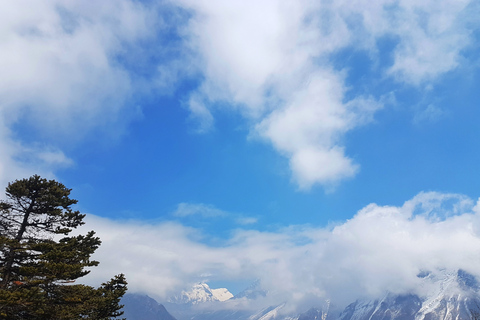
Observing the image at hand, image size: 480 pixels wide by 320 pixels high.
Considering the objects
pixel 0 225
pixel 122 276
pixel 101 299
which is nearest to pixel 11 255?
pixel 0 225

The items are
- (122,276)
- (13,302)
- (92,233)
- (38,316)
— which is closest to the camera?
(13,302)

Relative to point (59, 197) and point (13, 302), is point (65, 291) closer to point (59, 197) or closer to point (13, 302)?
point (13, 302)

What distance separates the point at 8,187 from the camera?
35.8m

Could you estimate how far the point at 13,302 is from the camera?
87.5ft

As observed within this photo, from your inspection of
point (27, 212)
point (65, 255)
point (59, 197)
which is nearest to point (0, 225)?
point (27, 212)

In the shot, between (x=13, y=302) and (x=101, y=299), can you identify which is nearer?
(x=13, y=302)

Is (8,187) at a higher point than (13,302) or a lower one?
higher

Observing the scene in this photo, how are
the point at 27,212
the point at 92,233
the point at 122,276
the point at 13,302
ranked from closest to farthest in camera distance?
the point at 13,302 → the point at 27,212 → the point at 92,233 → the point at 122,276

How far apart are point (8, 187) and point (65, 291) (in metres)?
14.2

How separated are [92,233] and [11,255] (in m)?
13.4

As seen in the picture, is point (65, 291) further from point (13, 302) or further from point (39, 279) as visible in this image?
point (13, 302)

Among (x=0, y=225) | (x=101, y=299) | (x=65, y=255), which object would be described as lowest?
(x=101, y=299)

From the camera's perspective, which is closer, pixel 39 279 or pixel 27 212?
pixel 39 279

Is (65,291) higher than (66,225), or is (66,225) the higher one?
(66,225)
